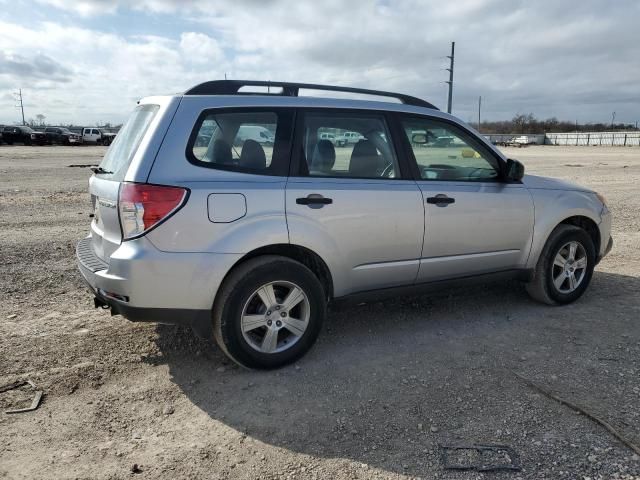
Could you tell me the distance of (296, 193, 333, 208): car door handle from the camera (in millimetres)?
3643

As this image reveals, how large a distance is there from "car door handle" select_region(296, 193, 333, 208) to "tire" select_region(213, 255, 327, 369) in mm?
417

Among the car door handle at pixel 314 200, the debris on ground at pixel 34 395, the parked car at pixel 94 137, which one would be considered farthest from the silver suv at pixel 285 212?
the parked car at pixel 94 137

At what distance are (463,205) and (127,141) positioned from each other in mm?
2657

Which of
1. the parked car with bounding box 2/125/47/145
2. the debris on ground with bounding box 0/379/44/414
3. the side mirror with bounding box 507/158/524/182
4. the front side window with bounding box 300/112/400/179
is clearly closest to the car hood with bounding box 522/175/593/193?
the side mirror with bounding box 507/158/524/182

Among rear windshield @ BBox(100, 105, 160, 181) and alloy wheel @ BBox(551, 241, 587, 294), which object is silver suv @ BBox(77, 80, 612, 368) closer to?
rear windshield @ BBox(100, 105, 160, 181)

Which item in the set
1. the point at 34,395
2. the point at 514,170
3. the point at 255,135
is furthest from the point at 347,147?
the point at 34,395

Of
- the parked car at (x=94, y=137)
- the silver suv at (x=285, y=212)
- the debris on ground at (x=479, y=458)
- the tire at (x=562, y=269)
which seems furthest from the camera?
the parked car at (x=94, y=137)

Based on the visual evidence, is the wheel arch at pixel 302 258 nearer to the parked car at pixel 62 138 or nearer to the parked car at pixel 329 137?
the parked car at pixel 329 137

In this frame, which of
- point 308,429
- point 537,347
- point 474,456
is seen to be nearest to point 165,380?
point 308,429

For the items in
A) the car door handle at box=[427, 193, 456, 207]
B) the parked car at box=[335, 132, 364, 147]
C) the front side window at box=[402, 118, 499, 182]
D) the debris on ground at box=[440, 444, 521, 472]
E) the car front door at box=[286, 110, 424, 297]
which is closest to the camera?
the debris on ground at box=[440, 444, 521, 472]

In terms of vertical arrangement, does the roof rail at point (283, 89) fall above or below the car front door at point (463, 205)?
above

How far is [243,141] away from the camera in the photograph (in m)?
3.66

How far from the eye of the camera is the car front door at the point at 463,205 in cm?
424

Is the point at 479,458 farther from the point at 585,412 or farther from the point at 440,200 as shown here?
the point at 440,200
